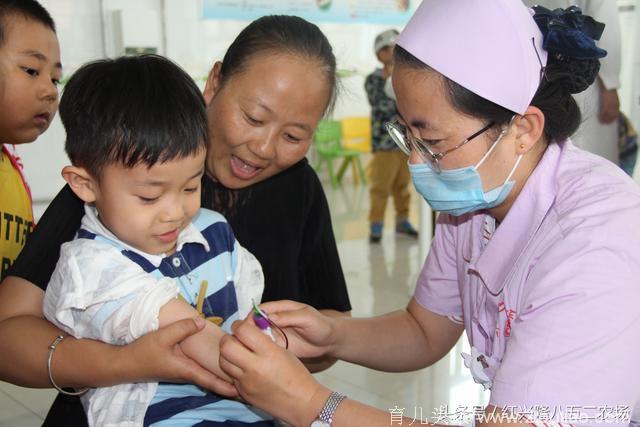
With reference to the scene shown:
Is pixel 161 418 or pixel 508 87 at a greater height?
pixel 508 87

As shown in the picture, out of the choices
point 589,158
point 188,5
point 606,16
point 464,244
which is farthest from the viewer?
point 188,5

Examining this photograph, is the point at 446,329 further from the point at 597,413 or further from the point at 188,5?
the point at 188,5

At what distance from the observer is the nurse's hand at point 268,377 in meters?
1.23

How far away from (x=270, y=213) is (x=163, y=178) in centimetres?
46

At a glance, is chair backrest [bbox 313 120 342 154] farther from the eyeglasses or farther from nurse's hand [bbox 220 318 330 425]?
nurse's hand [bbox 220 318 330 425]

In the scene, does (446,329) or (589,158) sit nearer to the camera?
(589,158)

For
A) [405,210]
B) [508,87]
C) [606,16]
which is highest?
[508,87]

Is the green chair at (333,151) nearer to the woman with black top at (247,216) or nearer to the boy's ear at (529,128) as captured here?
the woman with black top at (247,216)

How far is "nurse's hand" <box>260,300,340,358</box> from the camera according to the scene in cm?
147

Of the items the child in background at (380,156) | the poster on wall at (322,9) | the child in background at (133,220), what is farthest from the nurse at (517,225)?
the child in background at (380,156)

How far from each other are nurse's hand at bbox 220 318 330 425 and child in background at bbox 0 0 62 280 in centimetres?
86

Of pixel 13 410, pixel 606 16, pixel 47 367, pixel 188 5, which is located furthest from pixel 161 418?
pixel 188 5

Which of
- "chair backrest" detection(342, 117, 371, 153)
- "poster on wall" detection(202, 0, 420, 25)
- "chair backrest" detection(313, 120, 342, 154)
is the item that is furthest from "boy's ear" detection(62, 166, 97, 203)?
"chair backrest" detection(342, 117, 371, 153)

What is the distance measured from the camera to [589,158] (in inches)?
53.7
